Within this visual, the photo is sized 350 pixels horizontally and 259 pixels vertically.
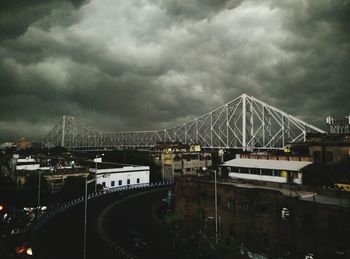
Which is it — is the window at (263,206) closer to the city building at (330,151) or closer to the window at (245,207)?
the window at (245,207)

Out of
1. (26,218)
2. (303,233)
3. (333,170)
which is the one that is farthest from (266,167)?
(26,218)

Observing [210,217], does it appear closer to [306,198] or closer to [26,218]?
[306,198]

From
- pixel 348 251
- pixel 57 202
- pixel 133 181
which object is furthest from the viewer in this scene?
pixel 133 181

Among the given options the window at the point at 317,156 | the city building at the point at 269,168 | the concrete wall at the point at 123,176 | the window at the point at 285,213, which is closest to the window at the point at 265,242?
the window at the point at 285,213

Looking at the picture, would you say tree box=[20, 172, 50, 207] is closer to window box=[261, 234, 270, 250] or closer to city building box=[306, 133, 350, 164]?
window box=[261, 234, 270, 250]

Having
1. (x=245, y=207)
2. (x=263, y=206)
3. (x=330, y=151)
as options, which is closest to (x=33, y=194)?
(x=245, y=207)

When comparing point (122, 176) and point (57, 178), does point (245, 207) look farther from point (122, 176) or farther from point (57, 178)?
point (122, 176)

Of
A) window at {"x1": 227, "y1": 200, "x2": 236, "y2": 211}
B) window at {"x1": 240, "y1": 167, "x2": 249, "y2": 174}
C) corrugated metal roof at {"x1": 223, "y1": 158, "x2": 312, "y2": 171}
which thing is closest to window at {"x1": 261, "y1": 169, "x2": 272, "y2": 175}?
corrugated metal roof at {"x1": 223, "y1": 158, "x2": 312, "y2": 171}
